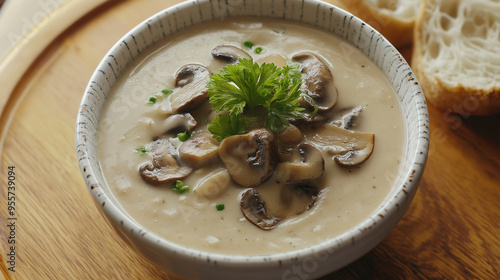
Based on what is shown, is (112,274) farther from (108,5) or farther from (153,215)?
(108,5)

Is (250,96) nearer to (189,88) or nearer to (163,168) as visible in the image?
(189,88)

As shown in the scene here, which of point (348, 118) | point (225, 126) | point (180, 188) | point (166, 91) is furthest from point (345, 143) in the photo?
point (166, 91)

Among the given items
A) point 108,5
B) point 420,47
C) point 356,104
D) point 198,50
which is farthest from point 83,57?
point 420,47

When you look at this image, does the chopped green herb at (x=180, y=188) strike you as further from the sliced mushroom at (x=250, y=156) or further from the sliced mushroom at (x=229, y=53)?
the sliced mushroom at (x=229, y=53)

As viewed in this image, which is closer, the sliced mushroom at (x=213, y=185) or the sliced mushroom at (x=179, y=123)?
the sliced mushroom at (x=213, y=185)

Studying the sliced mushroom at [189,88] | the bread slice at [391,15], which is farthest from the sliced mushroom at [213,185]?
the bread slice at [391,15]

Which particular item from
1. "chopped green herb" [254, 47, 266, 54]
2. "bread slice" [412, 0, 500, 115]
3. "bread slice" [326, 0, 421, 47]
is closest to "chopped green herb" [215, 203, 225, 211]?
"chopped green herb" [254, 47, 266, 54]
